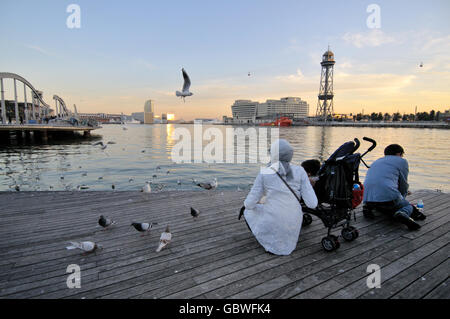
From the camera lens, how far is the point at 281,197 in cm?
312

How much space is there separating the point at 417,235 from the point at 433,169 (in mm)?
18361

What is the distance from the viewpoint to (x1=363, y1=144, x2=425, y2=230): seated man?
420 cm


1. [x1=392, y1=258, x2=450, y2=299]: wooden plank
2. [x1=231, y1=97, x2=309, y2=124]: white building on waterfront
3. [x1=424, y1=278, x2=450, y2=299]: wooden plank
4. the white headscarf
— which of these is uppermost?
[x1=231, y1=97, x2=309, y2=124]: white building on waterfront

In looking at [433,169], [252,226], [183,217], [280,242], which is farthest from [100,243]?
[433,169]

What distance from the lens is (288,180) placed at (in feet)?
10.2

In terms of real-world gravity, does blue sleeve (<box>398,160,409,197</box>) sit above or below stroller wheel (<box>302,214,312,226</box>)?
above

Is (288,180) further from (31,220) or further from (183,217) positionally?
(31,220)

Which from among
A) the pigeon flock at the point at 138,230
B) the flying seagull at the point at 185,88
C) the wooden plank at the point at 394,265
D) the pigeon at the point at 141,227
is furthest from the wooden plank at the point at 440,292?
the flying seagull at the point at 185,88

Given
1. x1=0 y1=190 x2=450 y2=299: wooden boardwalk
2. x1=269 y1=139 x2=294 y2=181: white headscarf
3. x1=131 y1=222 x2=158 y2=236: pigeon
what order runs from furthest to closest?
x1=131 y1=222 x2=158 y2=236: pigeon → x1=269 y1=139 x2=294 y2=181: white headscarf → x1=0 y1=190 x2=450 y2=299: wooden boardwalk

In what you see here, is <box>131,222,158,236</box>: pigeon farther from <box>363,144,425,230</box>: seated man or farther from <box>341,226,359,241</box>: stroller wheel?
<box>363,144,425,230</box>: seated man

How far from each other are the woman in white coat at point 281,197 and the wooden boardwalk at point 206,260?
279mm

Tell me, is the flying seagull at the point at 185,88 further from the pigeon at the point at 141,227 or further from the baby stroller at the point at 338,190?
the baby stroller at the point at 338,190

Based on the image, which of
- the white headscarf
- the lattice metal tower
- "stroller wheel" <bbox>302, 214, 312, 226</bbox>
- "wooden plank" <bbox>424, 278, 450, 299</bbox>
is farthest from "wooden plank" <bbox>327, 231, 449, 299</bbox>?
the lattice metal tower
